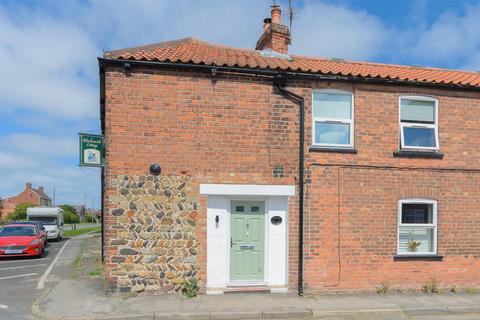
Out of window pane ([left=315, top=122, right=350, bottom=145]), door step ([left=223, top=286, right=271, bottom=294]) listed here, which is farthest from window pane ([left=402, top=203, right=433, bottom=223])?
door step ([left=223, top=286, right=271, bottom=294])

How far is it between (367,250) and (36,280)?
9147mm

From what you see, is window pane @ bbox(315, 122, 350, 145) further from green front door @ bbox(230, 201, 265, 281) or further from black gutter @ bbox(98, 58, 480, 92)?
green front door @ bbox(230, 201, 265, 281)

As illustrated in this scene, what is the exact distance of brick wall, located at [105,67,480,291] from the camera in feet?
30.6

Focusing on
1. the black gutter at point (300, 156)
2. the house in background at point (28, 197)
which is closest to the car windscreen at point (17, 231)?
the black gutter at point (300, 156)

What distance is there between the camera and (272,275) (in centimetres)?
980

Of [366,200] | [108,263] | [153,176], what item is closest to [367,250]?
[366,200]

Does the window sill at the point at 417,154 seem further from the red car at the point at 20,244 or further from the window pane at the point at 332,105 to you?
the red car at the point at 20,244

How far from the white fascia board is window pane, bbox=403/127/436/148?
3243 millimetres

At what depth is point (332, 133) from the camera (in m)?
10.2

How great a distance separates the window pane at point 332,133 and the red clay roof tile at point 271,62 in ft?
4.01

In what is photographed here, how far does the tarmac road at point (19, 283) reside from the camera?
861 centimetres

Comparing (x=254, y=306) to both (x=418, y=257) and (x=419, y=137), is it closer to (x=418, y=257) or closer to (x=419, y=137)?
(x=418, y=257)

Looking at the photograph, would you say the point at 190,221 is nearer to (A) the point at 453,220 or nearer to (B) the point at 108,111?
(B) the point at 108,111

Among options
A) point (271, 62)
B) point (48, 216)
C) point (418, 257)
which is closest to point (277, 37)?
point (271, 62)
